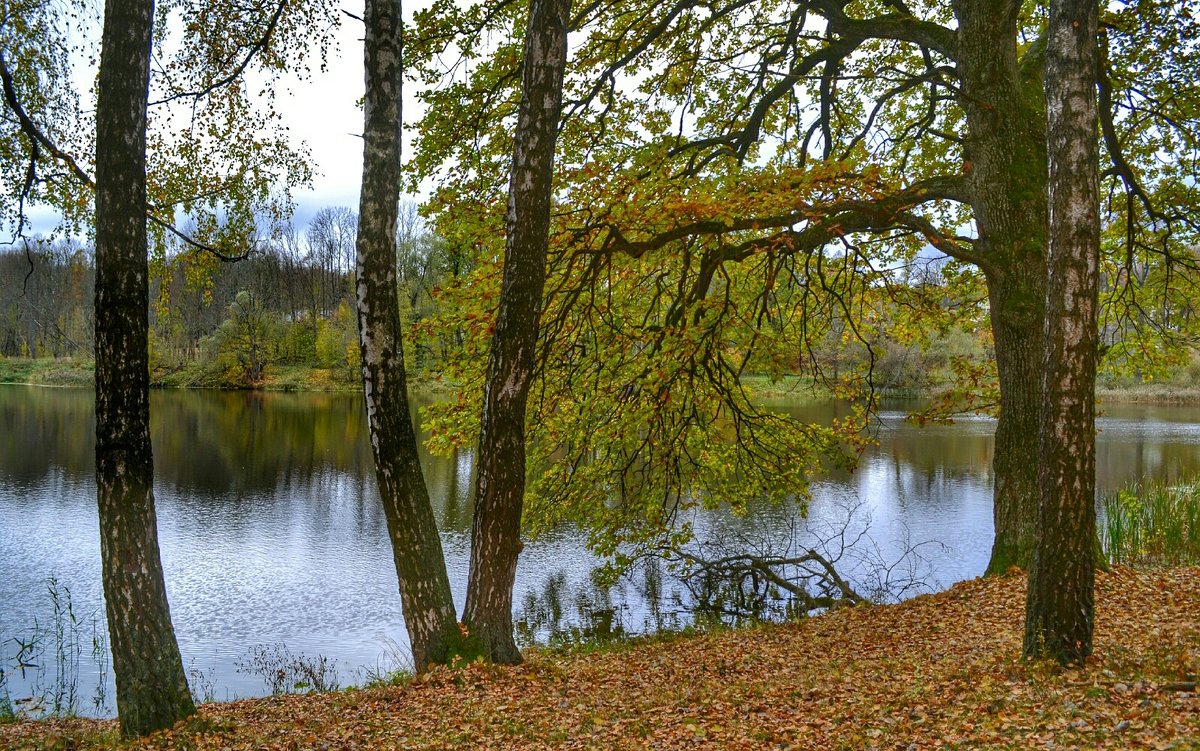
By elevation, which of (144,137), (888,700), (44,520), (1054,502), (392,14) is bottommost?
(44,520)

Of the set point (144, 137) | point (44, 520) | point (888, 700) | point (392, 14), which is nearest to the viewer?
point (888, 700)

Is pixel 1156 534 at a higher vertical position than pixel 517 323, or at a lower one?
lower

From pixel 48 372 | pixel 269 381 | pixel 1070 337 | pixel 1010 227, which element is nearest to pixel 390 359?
pixel 1070 337

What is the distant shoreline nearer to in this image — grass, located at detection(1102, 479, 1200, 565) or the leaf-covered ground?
grass, located at detection(1102, 479, 1200, 565)

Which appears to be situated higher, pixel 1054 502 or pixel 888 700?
pixel 1054 502

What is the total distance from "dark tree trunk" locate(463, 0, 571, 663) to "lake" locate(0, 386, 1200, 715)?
469 cm

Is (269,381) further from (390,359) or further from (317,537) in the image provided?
(390,359)

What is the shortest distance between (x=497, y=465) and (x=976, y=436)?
98.5ft

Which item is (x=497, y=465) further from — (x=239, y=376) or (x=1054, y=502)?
(x=239, y=376)

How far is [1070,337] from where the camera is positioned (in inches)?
194

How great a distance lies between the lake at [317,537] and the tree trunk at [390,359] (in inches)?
Answer: 170

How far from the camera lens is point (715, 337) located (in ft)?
30.1

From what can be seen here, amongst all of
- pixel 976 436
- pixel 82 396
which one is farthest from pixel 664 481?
pixel 82 396

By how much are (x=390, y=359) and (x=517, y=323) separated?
3.37 ft
